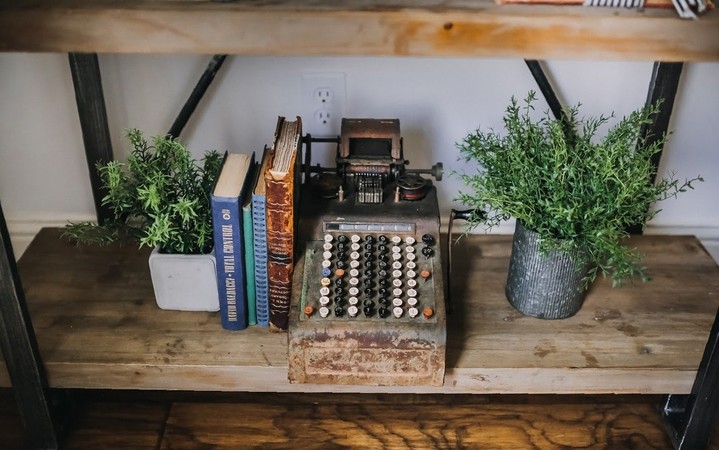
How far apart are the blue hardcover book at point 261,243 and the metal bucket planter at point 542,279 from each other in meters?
0.48

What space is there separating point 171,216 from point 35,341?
1.06 ft

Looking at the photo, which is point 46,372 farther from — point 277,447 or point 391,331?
point 391,331

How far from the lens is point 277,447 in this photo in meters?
1.47

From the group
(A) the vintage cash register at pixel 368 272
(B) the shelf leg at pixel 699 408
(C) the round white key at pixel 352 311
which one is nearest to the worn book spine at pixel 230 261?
(A) the vintage cash register at pixel 368 272

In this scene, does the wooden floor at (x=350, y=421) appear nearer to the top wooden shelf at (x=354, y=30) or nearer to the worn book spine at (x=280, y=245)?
the worn book spine at (x=280, y=245)

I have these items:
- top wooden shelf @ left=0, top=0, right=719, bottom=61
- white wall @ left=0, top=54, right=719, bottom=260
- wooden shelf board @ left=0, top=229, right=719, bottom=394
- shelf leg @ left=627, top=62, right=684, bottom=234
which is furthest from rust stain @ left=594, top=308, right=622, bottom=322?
top wooden shelf @ left=0, top=0, right=719, bottom=61

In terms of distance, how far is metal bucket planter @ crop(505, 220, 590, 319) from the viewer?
1374 mm

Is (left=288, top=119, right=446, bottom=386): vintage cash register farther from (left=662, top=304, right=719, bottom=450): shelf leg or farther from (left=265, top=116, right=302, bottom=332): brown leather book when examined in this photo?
(left=662, top=304, right=719, bottom=450): shelf leg

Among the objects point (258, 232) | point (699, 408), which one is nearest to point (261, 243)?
point (258, 232)

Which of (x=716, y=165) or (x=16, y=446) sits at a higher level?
(x=716, y=165)

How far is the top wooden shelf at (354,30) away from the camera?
1.02m

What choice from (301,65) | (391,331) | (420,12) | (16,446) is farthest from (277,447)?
(420,12)

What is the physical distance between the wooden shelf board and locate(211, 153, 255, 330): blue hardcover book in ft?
0.17

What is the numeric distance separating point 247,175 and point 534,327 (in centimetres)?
61
